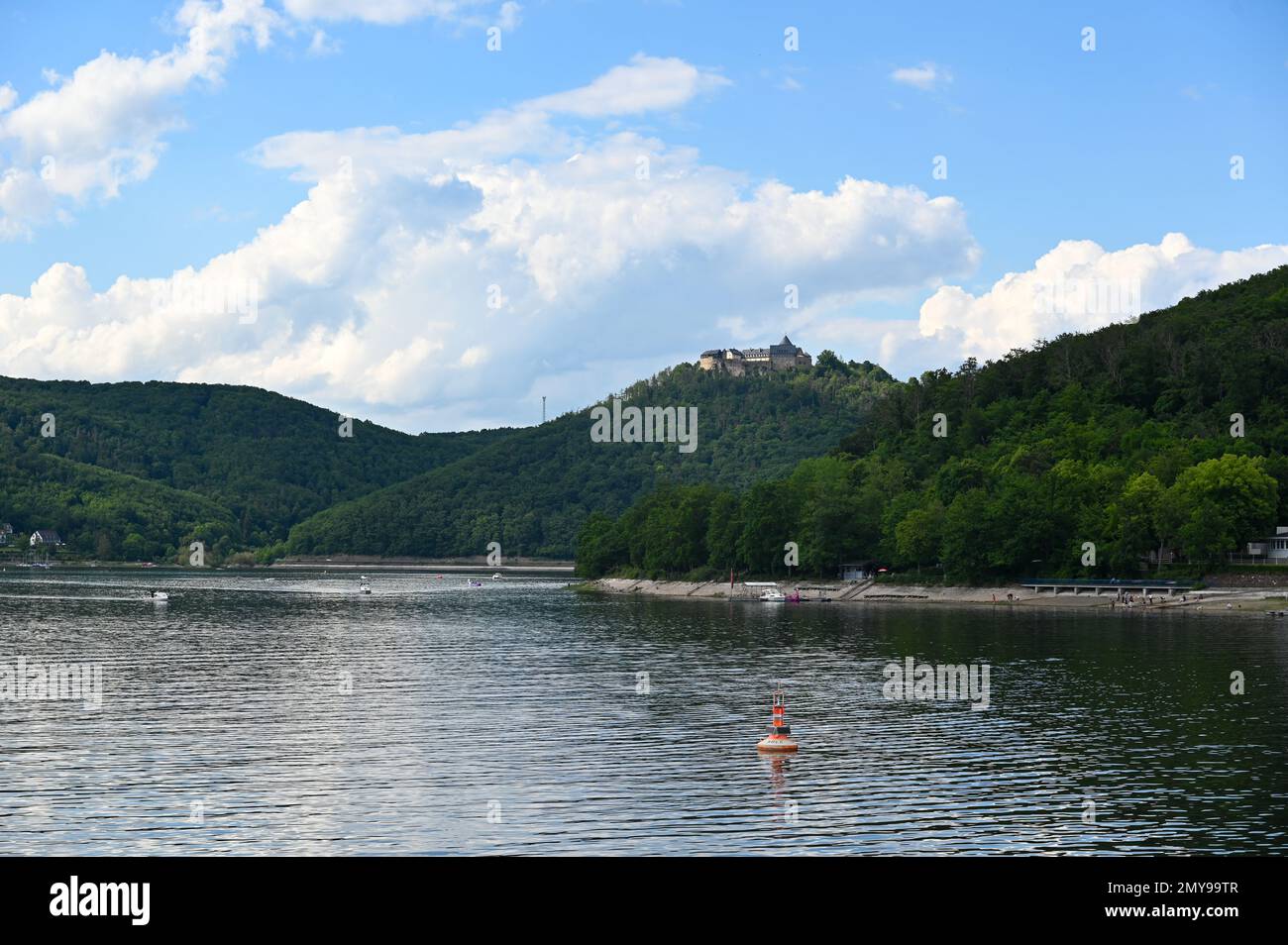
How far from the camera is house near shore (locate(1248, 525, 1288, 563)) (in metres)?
171

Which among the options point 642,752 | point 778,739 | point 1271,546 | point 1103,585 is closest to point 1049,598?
point 1103,585

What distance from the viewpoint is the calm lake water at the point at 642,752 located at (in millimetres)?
38344

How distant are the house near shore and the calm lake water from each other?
7176 centimetres

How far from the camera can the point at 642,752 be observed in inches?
2078

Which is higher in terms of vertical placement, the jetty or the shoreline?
the jetty

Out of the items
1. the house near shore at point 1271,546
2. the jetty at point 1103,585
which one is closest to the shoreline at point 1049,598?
the jetty at point 1103,585

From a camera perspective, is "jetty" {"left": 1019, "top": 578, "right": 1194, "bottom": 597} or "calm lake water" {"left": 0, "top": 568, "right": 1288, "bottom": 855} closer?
"calm lake water" {"left": 0, "top": 568, "right": 1288, "bottom": 855}

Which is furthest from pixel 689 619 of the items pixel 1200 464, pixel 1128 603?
pixel 1200 464

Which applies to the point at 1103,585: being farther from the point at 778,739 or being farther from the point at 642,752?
the point at 642,752

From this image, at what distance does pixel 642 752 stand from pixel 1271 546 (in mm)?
145368

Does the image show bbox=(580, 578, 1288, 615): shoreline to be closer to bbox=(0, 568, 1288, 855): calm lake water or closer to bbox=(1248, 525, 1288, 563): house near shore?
bbox=(1248, 525, 1288, 563): house near shore

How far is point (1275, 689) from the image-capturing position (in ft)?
231

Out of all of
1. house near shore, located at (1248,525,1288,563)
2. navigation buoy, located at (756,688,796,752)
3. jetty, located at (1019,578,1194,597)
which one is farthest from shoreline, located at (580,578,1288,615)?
navigation buoy, located at (756,688,796,752)
